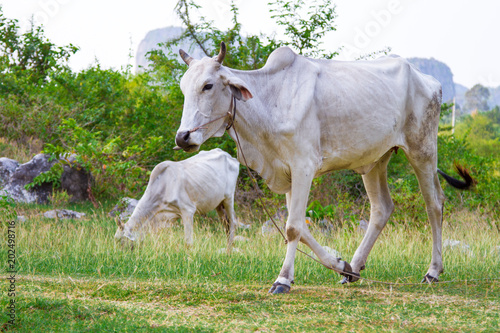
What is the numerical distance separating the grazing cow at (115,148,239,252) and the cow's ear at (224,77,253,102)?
4060 mm

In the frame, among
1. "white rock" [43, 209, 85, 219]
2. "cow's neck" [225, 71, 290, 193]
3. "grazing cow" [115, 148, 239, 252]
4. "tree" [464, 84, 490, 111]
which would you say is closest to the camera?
"cow's neck" [225, 71, 290, 193]

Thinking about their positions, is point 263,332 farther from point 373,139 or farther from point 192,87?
point 373,139

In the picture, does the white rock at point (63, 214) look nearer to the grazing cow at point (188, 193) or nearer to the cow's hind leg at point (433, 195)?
the grazing cow at point (188, 193)

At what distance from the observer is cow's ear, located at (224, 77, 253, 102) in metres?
4.54

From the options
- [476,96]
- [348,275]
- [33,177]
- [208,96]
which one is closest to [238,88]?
[208,96]

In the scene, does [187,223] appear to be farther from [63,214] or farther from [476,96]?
[476,96]

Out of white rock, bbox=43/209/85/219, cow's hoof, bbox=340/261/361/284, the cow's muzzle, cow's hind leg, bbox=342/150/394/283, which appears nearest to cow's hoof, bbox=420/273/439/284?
cow's hind leg, bbox=342/150/394/283

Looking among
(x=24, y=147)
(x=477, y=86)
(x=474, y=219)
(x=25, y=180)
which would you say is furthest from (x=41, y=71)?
(x=477, y=86)

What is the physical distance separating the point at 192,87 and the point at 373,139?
1663 mm

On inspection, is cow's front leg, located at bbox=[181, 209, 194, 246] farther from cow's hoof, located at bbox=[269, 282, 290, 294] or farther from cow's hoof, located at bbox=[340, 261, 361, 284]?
cow's hoof, located at bbox=[269, 282, 290, 294]

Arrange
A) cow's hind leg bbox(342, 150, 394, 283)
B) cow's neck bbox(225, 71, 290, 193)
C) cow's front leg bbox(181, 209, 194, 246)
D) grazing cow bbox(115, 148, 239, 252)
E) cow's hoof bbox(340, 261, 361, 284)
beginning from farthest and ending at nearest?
grazing cow bbox(115, 148, 239, 252)
cow's front leg bbox(181, 209, 194, 246)
cow's hind leg bbox(342, 150, 394, 283)
cow's hoof bbox(340, 261, 361, 284)
cow's neck bbox(225, 71, 290, 193)

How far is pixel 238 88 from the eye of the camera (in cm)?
459

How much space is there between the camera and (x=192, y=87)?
4531 millimetres

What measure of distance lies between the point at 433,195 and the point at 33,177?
9866 millimetres
